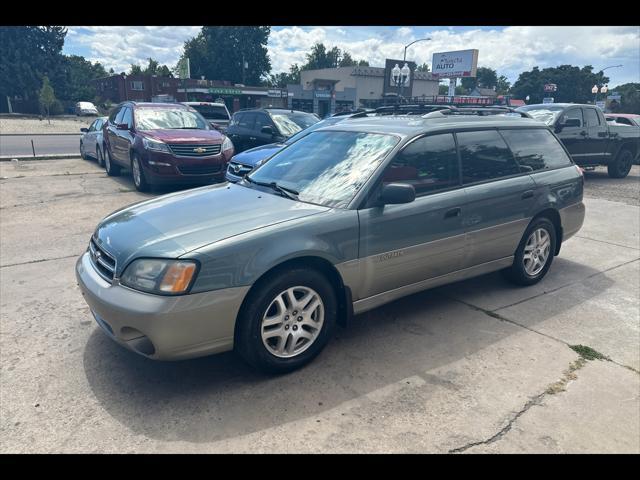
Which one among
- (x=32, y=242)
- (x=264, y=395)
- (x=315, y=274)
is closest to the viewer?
(x=264, y=395)

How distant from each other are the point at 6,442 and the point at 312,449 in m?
1.59

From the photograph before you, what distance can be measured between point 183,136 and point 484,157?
6.45m

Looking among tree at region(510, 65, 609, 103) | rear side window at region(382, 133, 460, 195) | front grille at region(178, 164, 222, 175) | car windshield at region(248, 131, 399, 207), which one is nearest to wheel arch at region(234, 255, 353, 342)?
car windshield at region(248, 131, 399, 207)

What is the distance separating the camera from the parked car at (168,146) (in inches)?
339

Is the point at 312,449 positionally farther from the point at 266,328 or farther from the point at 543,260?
the point at 543,260

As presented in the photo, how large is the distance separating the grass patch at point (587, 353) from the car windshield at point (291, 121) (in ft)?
24.6

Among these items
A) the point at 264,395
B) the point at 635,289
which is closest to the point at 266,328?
the point at 264,395

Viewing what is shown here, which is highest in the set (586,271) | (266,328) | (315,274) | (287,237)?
(287,237)

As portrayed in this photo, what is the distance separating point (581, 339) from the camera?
3.67 m

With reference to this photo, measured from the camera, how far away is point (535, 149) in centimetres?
465

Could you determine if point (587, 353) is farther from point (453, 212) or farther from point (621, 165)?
point (621, 165)

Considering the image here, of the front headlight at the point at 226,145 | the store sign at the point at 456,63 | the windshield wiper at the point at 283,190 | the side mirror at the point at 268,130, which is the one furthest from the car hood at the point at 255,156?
the store sign at the point at 456,63

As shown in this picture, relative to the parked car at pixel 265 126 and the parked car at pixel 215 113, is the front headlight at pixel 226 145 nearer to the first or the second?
the parked car at pixel 265 126

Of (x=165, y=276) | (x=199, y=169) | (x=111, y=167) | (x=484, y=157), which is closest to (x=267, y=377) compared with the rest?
(x=165, y=276)
